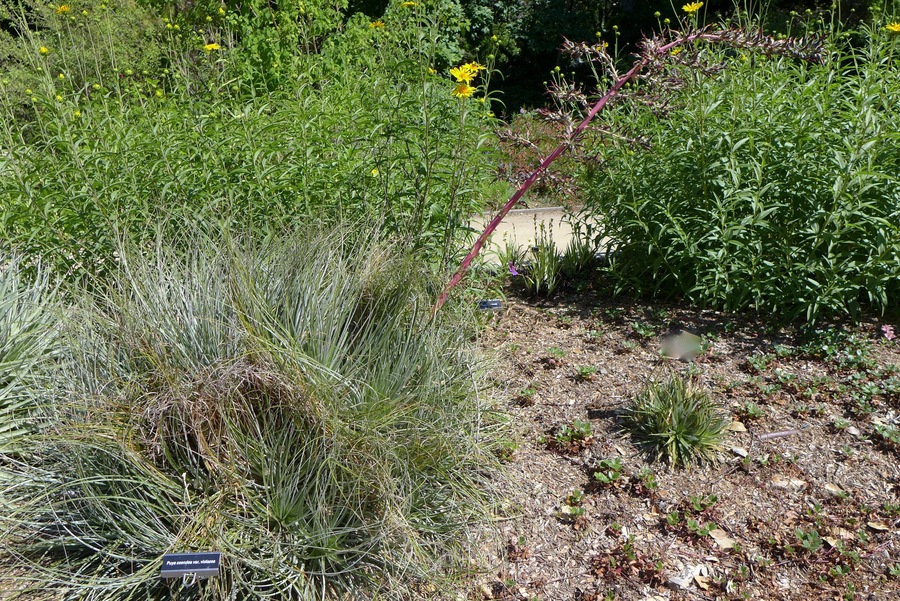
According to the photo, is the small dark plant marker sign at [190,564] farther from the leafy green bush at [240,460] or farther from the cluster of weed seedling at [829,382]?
the cluster of weed seedling at [829,382]

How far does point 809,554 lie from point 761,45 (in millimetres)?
2338

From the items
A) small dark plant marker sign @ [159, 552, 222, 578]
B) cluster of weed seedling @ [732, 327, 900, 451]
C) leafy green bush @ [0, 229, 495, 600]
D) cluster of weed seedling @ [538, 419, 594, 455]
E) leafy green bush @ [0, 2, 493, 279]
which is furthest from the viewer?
leafy green bush @ [0, 2, 493, 279]

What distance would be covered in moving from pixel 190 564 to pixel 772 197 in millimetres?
3717

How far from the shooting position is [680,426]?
3527mm

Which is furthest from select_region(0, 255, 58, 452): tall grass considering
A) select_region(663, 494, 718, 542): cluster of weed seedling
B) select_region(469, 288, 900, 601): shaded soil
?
select_region(663, 494, 718, 542): cluster of weed seedling

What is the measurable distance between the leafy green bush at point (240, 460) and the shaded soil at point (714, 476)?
425 mm

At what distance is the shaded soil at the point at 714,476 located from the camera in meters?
2.97

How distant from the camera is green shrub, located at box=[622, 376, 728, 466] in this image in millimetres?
3525

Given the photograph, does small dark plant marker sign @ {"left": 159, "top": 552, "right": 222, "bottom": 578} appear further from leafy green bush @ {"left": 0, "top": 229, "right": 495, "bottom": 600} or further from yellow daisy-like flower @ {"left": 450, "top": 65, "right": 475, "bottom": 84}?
yellow daisy-like flower @ {"left": 450, "top": 65, "right": 475, "bottom": 84}

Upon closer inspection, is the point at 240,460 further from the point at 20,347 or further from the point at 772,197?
the point at 772,197

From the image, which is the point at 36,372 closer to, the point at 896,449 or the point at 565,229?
the point at 896,449

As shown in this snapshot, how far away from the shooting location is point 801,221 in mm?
4570

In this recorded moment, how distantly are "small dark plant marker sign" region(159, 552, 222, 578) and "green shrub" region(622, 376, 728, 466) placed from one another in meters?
1.98

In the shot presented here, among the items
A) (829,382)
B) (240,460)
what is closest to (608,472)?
(829,382)
